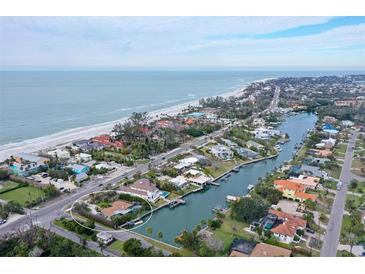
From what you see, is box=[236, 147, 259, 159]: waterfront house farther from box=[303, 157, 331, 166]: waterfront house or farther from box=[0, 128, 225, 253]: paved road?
box=[0, 128, 225, 253]: paved road

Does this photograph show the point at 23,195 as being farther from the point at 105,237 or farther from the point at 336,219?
the point at 336,219

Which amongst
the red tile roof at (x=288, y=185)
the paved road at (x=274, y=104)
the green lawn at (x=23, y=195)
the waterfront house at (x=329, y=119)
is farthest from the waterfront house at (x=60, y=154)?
the paved road at (x=274, y=104)

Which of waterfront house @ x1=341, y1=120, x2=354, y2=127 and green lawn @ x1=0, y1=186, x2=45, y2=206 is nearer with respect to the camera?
green lawn @ x1=0, y1=186, x2=45, y2=206

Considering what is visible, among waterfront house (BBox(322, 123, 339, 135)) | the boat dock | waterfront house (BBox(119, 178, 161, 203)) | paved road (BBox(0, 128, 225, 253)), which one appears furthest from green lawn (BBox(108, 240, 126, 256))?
waterfront house (BBox(322, 123, 339, 135))

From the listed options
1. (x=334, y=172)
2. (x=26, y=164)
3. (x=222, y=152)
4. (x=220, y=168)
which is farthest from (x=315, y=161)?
(x=26, y=164)

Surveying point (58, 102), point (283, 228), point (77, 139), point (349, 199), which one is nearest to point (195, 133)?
point (77, 139)

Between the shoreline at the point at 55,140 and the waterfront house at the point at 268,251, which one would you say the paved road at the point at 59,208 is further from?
the shoreline at the point at 55,140
